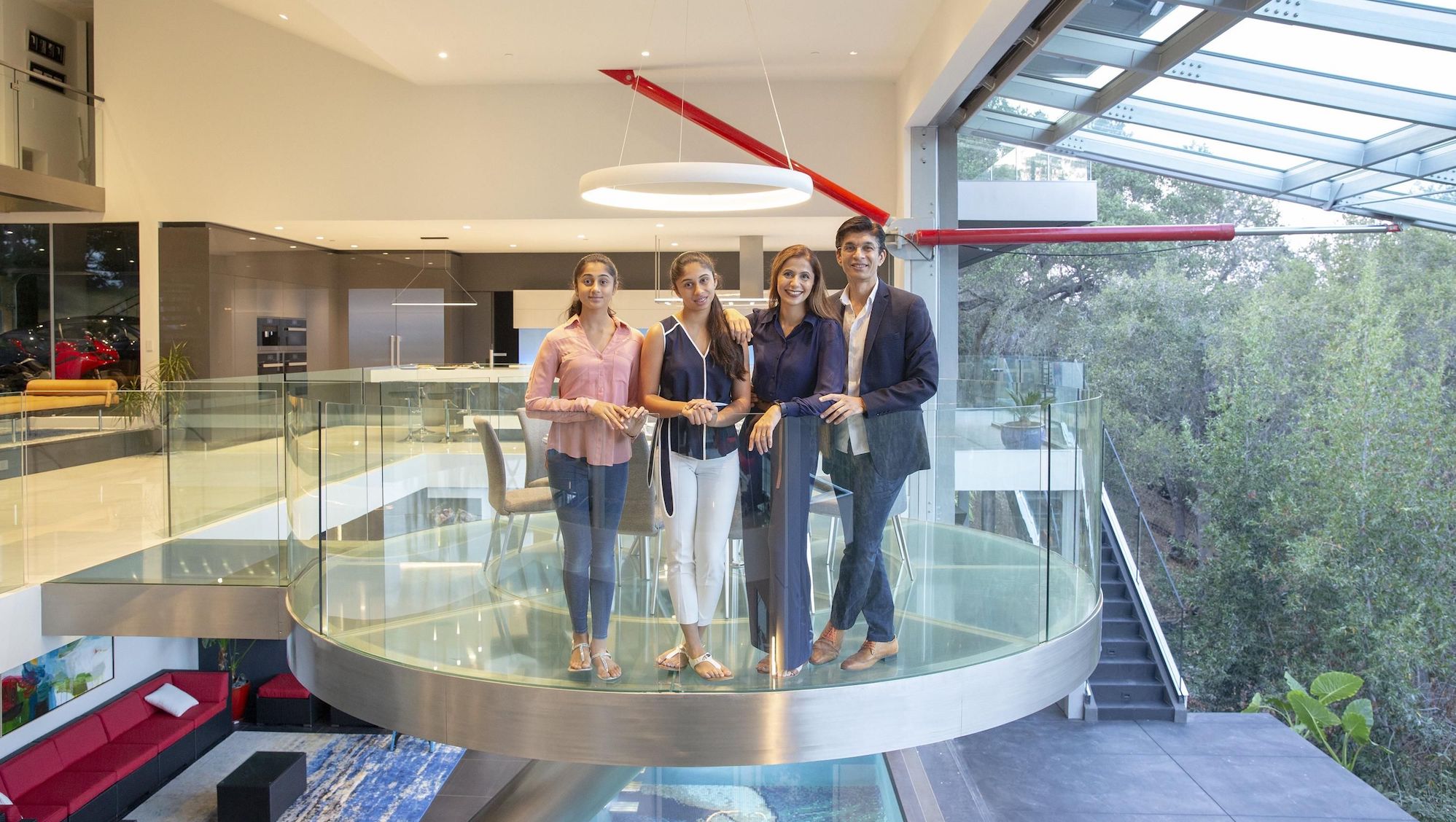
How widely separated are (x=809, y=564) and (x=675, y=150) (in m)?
8.54

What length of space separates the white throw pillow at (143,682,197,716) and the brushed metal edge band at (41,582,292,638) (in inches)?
181

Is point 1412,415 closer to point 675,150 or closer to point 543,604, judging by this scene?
point 675,150

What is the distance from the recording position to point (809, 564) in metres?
3.65

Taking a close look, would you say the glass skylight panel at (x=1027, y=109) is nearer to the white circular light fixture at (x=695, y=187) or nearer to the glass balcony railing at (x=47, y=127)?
the white circular light fixture at (x=695, y=187)

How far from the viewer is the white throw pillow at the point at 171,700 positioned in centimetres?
1071

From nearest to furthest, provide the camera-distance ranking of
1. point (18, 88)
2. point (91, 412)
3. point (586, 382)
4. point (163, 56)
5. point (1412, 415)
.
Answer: point (586, 382) < point (91, 412) < point (18, 88) < point (163, 56) < point (1412, 415)

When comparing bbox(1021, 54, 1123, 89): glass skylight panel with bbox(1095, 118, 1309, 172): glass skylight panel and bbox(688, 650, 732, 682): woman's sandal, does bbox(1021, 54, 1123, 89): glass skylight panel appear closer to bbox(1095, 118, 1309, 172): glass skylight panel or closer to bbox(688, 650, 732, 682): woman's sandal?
bbox(1095, 118, 1309, 172): glass skylight panel

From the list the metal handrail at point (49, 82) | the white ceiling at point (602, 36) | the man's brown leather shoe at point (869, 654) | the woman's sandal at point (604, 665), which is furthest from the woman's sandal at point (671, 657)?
the metal handrail at point (49, 82)

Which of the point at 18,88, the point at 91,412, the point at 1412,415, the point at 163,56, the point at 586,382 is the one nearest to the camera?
the point at 586,382

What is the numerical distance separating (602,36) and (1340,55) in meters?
6.33

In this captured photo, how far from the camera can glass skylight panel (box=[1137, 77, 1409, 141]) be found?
7555 millimetres

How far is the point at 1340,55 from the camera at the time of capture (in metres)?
6.54

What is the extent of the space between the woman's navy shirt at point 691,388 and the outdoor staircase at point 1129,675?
9.90m

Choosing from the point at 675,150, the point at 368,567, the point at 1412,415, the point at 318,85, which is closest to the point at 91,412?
the point at 368,567
